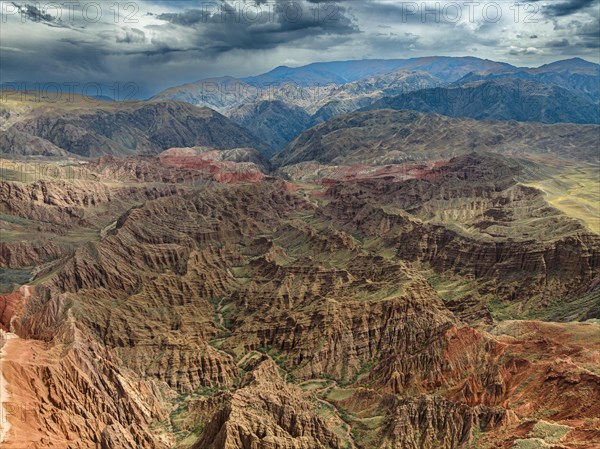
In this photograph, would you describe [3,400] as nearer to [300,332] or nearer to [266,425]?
[266,425]

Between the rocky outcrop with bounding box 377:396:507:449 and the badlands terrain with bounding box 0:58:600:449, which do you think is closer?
the rocky outcrop with bounding box 377:396:507:449

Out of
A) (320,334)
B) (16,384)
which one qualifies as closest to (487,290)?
(320,334)

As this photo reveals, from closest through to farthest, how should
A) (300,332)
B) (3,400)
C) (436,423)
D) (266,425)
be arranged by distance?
1. (266,425)
2. (3,400)
3. (436,423)
4. (300,332)

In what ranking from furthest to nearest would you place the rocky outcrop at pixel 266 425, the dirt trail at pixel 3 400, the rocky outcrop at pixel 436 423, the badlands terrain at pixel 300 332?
the badlands terrain at pixel 300 332 < the rocky outcrop at pixel 436 423 < the rocky outcrop at pixel 266 425 < the dirt trail at pixel 3 400

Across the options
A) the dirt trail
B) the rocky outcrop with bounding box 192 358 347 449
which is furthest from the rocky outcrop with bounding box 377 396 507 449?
the dirt trail

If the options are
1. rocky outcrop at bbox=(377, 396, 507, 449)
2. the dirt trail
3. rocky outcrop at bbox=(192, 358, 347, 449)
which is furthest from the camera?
rocky outcrop at bbox=(377, 396, 507, 449)

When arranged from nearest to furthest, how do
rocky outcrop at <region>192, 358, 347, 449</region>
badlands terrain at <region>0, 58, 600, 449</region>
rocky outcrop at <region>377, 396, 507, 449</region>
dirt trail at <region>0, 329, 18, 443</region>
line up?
dirt trail at <region>0, 329, 18, 443</region>
rocky outcrop at <region>192, 358, 347, 449</region>
rocky outcrop at <region>377, 396, 507, 449</region>
badlands terrain at <region>0, 58, 600, 449</region>

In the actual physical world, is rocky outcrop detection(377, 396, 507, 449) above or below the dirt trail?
below

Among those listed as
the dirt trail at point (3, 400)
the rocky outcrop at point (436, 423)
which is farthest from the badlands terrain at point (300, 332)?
the dirt trail at point (3, 400)

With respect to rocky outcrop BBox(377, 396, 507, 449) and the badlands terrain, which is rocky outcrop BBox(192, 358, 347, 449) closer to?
the badlands terrain

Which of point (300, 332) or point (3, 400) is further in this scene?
point (300, 332)

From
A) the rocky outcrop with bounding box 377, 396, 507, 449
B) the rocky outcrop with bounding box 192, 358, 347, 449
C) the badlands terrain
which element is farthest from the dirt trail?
the rocky outcrop with bounding box 377, 396, 507, 449

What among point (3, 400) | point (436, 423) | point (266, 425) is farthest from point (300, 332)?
point (3, 400)

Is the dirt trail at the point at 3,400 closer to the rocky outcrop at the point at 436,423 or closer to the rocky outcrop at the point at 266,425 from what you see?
the rocky outcrop at the point at 266,425
